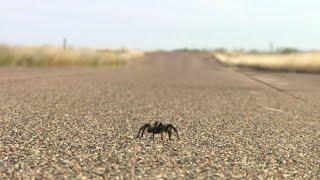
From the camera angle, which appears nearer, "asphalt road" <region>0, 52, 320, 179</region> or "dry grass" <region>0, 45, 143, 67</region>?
"asphalt road" <region>0, 52, 320, 179</region>

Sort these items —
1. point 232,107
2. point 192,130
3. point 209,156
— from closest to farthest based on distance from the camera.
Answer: point 209,156 < point 192,130 < point 232,107

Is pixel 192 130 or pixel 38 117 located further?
pixel 38 117

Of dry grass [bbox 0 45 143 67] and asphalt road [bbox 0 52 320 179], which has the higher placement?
asphalt road [bbox 0 52 320 179]

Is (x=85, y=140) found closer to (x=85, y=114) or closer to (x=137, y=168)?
(x=137, y=168)

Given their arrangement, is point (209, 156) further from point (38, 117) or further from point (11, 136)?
point (38, 117)

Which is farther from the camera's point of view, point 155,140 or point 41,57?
point 41,57

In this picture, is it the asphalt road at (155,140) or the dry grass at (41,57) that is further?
the dry grass at (41,57)

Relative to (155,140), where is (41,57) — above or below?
below

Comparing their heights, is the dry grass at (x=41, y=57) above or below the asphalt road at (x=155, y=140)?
below

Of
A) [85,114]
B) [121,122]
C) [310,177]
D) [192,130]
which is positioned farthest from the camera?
[85,114]

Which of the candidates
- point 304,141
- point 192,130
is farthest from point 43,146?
point 304,141
